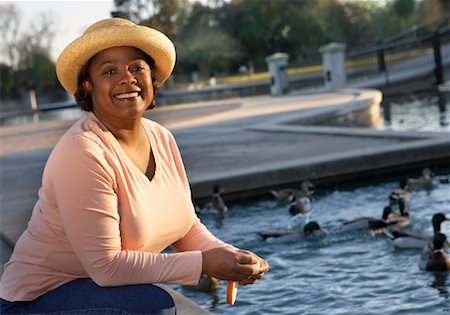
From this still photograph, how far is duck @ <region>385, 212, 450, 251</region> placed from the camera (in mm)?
6727

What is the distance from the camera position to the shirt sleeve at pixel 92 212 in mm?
2814

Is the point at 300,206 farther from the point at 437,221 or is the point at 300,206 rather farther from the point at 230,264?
the point at 230,264

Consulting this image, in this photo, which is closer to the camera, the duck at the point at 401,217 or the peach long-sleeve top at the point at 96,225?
the peach long-sleeve top at the point at 96,225

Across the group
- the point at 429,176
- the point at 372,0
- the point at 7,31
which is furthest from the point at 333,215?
the point at 372,0

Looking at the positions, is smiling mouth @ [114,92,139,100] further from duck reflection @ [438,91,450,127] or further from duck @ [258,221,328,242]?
duck reflection @ [438,91,450,127]

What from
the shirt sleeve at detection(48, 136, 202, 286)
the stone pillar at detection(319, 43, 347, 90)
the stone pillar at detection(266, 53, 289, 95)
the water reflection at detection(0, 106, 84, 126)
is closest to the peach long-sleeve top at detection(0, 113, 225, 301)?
the shirt sleeve at detection(48, 136, 202, 286)

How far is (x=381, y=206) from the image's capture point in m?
8.77

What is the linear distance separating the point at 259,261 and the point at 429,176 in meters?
6.48

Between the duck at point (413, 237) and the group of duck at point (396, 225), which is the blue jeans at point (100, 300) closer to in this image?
the group of duck at point (396, 225)

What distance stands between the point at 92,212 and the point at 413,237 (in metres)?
4.56

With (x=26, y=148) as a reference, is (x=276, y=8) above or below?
above

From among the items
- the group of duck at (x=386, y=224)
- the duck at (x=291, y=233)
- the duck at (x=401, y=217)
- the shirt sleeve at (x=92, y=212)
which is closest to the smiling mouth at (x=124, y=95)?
the shirt sleeve at (x=92, y=212)

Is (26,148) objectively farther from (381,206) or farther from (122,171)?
(122,171)

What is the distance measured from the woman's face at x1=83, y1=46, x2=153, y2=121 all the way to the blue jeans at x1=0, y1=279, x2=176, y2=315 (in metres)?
0.67
